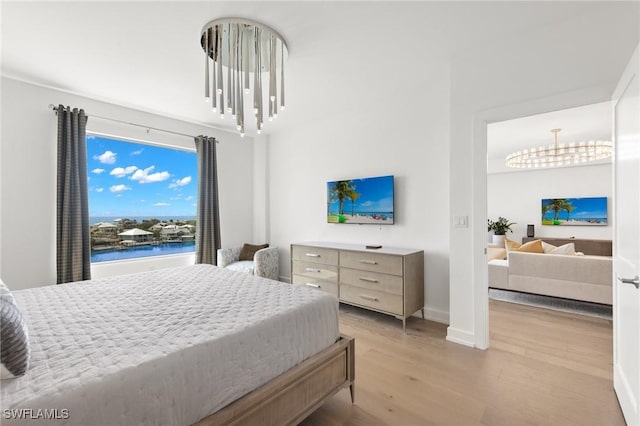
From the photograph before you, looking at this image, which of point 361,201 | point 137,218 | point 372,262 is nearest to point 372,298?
point 372,262

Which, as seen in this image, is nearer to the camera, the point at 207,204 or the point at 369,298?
the point at 369,298

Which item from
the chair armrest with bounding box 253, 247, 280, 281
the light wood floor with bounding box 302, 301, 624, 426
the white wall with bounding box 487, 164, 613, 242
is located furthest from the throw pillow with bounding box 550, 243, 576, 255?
the chair armrest with bounding box 253, 247, 280, 281

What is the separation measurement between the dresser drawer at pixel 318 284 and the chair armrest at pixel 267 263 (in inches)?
19.5

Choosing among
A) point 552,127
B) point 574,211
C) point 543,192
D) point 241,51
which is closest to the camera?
point 241,51

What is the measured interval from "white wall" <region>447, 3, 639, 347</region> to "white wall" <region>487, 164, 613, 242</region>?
5.50m

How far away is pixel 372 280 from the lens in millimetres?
3287

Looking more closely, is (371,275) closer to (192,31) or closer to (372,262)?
(372,262)

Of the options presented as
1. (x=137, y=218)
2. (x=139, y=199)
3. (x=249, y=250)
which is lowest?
(x=249, y=250)

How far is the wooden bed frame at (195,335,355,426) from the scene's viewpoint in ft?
4.34

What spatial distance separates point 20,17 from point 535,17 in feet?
12.1

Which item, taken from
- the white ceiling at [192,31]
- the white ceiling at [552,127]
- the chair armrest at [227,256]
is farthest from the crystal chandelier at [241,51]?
the white ceiling at [552,127]

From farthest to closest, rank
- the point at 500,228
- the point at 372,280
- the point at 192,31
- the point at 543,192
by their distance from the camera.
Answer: the point at 500,228 < the point at 543,192 < the point at 372,280 < the point at 192,31

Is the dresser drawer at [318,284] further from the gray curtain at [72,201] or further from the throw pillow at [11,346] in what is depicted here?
the throw pillow at [11,346]

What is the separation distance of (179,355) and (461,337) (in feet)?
8.08
